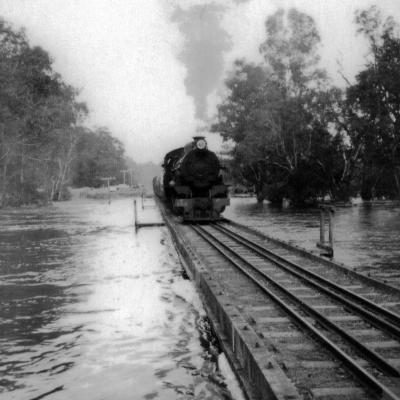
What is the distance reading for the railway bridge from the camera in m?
5.39

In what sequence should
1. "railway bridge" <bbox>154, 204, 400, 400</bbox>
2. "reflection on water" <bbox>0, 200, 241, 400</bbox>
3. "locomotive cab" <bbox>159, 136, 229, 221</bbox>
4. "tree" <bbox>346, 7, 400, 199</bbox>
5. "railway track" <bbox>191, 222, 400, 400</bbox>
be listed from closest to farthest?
"railway bridge" <bbox>154, 204, 400, 400</bbox>, "railway track" <bbox>191, 222, 400, 400</bbox>, "reflection on water" <bbox>0, 200, 241, 400</bbox>, "locomotive cab" <bbox>159, 136, 229, 221</bbox>, "tree" <bbox>346, 7, 400, 199</bbox>

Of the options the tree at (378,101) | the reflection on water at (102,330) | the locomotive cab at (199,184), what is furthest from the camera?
the tree at (378,101)

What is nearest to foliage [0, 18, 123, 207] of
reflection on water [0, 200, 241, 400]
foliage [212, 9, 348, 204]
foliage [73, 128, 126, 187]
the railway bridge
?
foliage [212, 9, 348, 204]

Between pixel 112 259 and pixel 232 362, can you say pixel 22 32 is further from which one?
pixel 232 362

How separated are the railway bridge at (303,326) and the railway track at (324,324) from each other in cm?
1

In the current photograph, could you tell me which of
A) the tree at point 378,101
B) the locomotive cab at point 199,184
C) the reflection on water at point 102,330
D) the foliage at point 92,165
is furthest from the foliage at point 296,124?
the foliage at point 92,165

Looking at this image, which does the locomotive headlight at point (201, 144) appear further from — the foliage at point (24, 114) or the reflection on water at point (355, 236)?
the foliage at point (24, 114)

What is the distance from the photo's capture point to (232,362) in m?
6.39

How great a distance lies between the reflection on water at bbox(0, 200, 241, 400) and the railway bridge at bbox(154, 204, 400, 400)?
50cm

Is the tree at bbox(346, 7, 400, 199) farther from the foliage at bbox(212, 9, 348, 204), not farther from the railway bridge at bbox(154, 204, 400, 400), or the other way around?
the railway bridge at bbox(154, 204, 400, 400)

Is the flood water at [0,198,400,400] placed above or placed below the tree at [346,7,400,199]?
below

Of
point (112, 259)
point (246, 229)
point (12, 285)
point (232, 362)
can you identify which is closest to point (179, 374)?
point (232, 362)

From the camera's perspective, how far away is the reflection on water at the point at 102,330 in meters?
5.95

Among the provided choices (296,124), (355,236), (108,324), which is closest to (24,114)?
(296,124)
